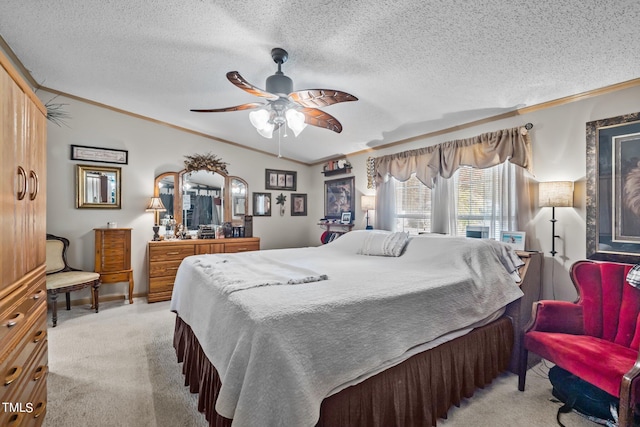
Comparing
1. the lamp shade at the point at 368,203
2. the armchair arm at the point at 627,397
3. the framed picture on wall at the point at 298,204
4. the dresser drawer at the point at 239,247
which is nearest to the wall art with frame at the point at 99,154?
the dresser drawer at the point at 239,247

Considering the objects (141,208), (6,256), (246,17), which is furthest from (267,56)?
(141,208)

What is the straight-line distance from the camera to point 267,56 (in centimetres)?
242

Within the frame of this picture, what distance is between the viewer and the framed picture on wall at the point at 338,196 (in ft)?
16.3

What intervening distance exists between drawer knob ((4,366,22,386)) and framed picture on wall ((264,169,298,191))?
175 inches

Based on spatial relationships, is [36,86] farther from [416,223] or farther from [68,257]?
[416,223]

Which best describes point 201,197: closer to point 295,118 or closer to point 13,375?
point 295,118

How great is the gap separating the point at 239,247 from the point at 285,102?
3.15 meters

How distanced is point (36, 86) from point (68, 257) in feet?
7.36

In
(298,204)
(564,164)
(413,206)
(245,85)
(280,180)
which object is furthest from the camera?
(298,204)

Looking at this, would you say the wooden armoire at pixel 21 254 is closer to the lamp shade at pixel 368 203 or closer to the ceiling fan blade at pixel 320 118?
the ceiling fan blade at pixel 320 118

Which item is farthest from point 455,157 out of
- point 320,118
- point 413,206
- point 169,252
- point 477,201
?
point 169,252

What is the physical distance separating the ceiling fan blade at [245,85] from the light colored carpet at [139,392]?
221 cm

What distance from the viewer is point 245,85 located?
81.4 inches

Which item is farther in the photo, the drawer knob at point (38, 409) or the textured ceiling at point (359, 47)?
the textured ceiling at point (359, 47)
